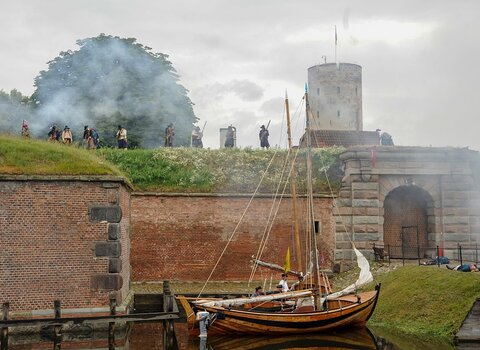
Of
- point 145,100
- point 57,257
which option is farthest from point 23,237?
point 145,100

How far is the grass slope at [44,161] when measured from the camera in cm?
2028

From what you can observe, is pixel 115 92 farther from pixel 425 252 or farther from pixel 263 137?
pixel 425 252

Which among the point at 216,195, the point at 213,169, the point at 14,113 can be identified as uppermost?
the point at 14,113

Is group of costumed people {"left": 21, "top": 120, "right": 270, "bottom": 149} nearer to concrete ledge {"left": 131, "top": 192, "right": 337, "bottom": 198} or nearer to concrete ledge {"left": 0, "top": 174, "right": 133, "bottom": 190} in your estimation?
concrete ledge {"left": 131, "top": 192, "right": 337, "bottom": 198}

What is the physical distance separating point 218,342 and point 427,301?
6.62m

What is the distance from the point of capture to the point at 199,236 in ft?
97.3

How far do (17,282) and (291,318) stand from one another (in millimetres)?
7977

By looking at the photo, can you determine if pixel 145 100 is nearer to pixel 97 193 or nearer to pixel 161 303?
pixel 161 303

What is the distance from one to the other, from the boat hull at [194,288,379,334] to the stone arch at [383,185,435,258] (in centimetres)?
1001

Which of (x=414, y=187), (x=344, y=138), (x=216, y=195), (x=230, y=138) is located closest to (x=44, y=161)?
(x=216, y=195)

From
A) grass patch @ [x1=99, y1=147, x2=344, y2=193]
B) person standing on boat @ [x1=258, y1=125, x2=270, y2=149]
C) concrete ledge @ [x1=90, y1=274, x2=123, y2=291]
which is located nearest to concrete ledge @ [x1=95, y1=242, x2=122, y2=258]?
concrete ledge @ [x1=90, y1=274, x2=123, y2=291]

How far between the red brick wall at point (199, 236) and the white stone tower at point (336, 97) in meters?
28.1

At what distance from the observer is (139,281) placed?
28.9 meters

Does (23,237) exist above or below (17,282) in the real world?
above
